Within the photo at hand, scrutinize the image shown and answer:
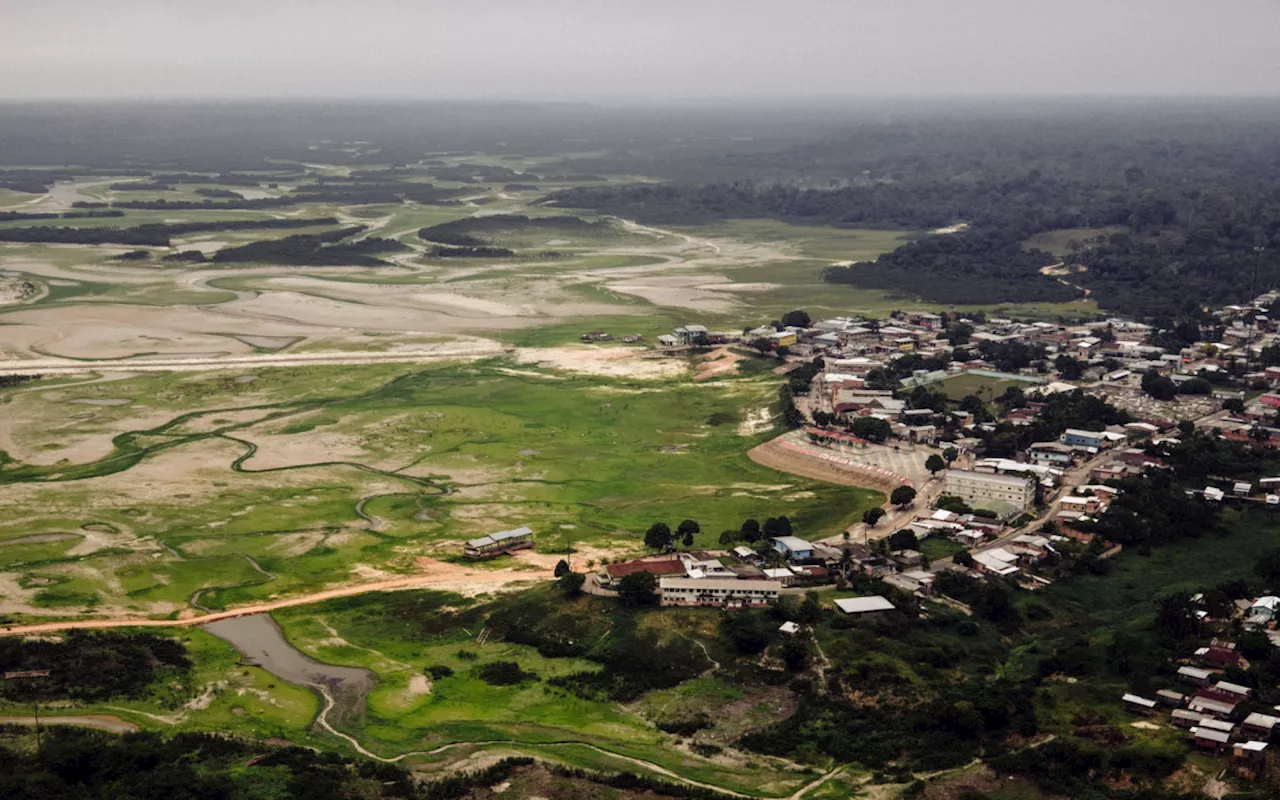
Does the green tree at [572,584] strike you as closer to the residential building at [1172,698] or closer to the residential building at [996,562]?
the residential building at [996,562]

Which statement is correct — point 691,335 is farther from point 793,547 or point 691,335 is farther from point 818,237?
point 818,237

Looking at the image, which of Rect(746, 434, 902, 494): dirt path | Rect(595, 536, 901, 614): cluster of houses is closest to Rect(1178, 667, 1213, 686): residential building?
Rect(595, 536, 901, 614): cluster of houses

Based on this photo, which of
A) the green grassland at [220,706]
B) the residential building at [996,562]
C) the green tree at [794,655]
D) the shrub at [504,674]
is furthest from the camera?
the residential building at [996,562]

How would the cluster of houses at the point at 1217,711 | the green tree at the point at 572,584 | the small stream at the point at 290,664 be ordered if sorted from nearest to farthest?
the cluster of houses at the point at 1217,711 < the small stream at the point at 290,664 < the green tree at the point at 572,584

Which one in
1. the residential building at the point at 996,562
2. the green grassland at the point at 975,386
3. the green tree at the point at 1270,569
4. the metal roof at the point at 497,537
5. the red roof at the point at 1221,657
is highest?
the green tree at the point at 1270,569

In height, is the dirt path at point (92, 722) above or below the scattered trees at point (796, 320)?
below

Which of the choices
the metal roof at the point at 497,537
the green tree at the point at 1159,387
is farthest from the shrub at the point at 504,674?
the green tree at the point at 1159,387
